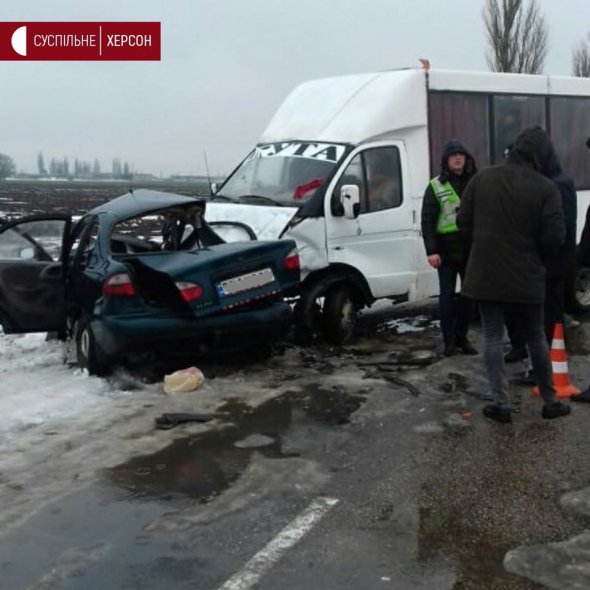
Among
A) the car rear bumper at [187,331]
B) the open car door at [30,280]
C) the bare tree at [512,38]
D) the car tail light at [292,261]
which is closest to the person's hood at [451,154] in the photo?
the car tail light at [292,261]

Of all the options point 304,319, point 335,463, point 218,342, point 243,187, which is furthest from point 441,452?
point 243,187

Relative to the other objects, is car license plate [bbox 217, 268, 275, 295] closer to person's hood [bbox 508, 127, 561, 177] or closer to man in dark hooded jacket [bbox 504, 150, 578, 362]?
man in dark hooded jacket [bbox 504, 150, 578, 362]

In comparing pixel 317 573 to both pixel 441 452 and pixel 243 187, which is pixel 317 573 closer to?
pixel 441 452

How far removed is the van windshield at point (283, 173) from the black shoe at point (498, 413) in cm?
315

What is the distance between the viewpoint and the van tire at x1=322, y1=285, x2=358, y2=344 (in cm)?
805

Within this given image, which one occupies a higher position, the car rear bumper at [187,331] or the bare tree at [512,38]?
the bare tree at [512,38]

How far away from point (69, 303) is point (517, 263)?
163 inches

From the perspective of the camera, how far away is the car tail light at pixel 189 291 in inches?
263

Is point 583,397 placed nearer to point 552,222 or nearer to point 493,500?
point 552,222

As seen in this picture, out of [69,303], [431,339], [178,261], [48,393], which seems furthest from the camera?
[431,339]

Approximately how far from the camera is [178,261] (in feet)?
22.4

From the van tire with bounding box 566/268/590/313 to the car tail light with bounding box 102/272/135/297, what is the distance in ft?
18.4

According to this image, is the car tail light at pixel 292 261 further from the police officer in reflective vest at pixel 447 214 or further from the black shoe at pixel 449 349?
the black shoe at pixel 449 349

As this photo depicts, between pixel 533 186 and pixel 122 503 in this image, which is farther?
pixel 533 186
